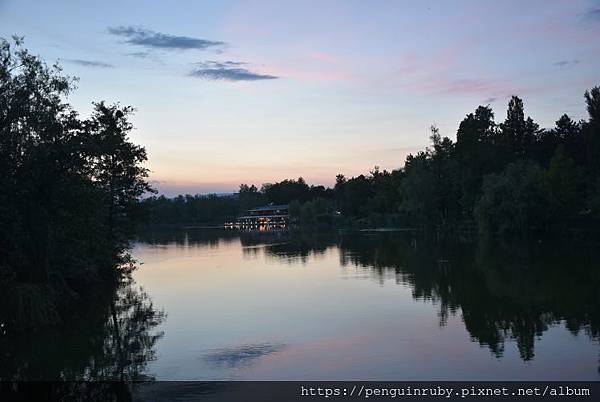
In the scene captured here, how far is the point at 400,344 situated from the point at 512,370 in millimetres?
3913

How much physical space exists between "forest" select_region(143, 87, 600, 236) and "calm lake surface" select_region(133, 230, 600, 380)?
13.1 m

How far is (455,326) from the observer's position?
65.4ft

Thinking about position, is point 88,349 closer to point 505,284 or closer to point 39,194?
point 39,194

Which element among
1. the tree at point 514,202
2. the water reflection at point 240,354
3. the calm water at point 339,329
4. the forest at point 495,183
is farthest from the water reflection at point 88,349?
the tree at point 514,202

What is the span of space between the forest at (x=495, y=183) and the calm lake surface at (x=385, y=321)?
1307 centimetres

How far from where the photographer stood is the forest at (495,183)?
6362 cm

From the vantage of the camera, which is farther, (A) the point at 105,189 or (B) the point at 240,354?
(A) the point at 105,189

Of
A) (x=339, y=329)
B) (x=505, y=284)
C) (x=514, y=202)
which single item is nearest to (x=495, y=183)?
(x=514, y=202)

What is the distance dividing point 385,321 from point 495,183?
4884cm

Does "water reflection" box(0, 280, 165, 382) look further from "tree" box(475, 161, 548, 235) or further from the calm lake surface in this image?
"tree" box(475, 161, 548, 235)

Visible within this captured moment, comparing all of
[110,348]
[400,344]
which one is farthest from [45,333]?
[400,344]

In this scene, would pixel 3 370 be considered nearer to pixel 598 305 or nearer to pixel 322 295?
pixel 322 295

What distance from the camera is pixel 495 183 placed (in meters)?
65.8

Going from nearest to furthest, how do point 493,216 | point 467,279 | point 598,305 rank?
point 598,305 < point 467,279 < point 493,216
